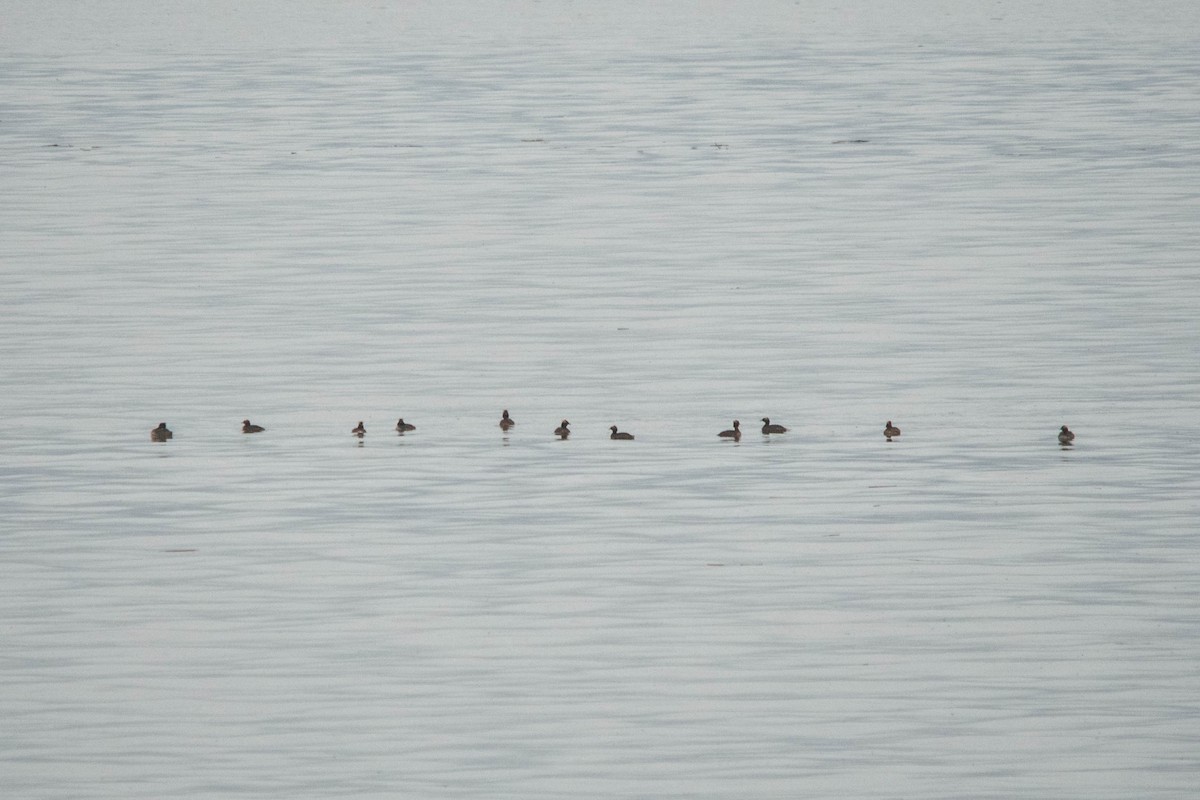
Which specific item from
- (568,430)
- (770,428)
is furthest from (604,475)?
(770,428)

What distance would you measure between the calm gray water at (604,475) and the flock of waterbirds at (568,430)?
17 cm

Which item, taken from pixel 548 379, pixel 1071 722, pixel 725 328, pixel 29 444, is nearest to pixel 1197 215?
pixel 725 328

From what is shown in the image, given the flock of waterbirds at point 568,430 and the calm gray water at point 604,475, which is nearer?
the calm gray water at point 604,475

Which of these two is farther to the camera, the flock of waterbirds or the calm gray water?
the flock of waterbirds

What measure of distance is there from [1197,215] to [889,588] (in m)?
23.6

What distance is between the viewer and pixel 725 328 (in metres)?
31.5

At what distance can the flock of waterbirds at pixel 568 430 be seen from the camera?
24.2 meters

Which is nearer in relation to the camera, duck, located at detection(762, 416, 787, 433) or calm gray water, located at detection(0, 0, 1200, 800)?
calm gray water, located at detection(0, 0, 1200, 800)

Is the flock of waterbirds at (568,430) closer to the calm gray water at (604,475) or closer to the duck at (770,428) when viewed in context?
the duck at (770,428)

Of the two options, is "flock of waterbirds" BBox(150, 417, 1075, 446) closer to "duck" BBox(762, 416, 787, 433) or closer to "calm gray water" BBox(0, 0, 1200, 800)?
"duck" BBox(762, 416, 787, 433)

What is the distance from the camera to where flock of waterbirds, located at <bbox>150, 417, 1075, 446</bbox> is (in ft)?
79.6

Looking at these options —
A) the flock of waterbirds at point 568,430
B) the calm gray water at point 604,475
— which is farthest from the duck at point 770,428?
the calm gray water at point 604,475

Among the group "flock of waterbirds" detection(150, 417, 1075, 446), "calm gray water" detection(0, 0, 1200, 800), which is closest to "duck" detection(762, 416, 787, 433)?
"flock of waterbirds" detection(150, 417, 1075, 446)

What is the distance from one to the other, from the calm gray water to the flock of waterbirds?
17 centimetres
